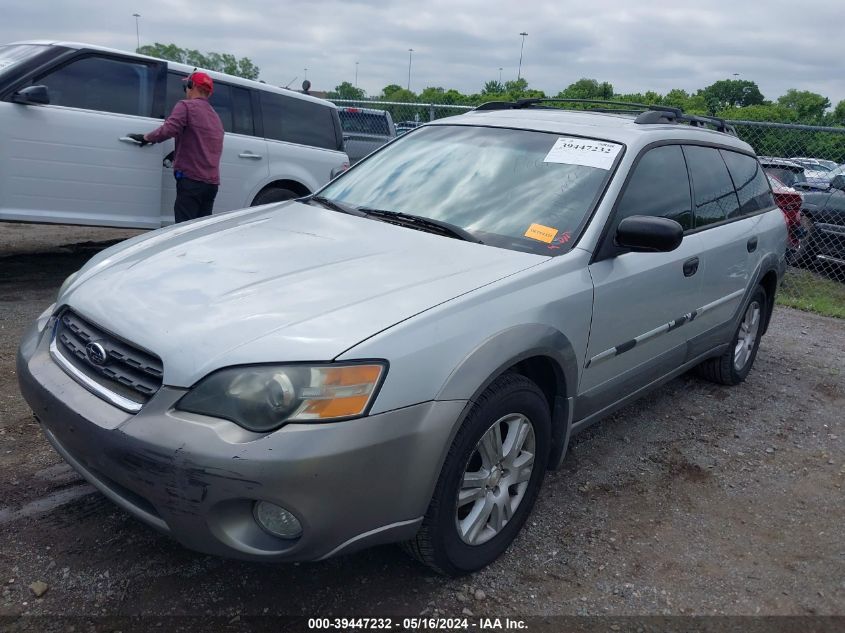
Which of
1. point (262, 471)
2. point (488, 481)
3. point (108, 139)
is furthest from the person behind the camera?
point (108, 139)

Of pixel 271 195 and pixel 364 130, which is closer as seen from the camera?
pixel 271 195

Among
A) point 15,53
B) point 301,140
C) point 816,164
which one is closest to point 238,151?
point 301,140

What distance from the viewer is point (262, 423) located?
2055mm

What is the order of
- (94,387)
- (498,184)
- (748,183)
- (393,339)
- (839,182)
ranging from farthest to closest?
(839,182), (748,183), (498,184), (94,387), (393,339)

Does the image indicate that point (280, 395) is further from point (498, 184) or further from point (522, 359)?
point (498, 184)

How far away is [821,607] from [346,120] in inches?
423

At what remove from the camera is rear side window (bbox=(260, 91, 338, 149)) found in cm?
737

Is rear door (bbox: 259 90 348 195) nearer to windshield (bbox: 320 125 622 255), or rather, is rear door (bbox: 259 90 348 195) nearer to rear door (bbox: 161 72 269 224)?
rear door (bbox: 161 72 269 224)

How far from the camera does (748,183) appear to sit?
4680 mm

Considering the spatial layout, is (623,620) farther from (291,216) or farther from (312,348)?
(291,216)

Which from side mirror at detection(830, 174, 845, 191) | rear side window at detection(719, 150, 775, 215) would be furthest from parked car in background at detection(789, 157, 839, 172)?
rear side window at detection(719, 150, 775, 215)

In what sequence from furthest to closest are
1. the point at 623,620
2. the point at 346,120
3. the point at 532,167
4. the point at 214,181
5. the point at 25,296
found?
1. the point at 346,120
2. the point at 214,181
3. the point at 25,296
4. the point at 532,167
5. the point at 623,620

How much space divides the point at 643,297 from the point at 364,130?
9.39 metres

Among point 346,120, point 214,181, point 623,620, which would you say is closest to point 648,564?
point 623,620
